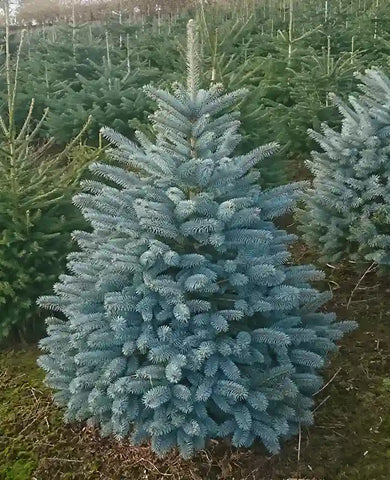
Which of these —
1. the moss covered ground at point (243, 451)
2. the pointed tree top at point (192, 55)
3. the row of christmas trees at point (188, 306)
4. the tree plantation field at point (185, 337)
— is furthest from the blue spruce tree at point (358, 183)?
the pointed tree top at point (192, 55)

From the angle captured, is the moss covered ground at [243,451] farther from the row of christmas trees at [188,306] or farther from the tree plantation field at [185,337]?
the row of christmas trees at [188,306]

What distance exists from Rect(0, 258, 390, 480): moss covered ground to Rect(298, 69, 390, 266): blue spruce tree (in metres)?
0.83

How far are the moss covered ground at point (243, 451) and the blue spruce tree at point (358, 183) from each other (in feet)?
2.72

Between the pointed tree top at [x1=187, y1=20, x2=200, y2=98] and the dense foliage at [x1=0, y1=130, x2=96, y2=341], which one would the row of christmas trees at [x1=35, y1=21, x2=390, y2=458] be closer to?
the pointed tree top at [x1=187, y1=20, x2=200, y2=98]

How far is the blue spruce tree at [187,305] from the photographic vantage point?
2.99 metres

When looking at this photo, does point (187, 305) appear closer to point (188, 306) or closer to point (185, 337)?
point (188, 306)

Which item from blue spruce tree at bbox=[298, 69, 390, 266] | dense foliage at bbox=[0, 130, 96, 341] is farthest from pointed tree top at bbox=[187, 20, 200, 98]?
blue spruce tree at bbox=[298, 69, 390, 266]

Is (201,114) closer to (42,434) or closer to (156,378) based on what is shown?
(156,378)

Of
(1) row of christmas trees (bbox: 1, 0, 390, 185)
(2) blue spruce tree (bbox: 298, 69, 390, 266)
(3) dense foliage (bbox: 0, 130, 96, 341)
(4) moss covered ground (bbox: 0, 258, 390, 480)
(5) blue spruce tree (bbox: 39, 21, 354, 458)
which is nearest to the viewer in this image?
(5) blue spruce tree (bbox: 39, 21, 354, 458)

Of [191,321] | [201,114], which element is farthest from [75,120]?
[191,321]

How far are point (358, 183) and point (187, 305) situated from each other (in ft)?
6.70

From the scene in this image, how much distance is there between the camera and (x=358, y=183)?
448 cm

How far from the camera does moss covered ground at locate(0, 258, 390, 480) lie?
124 inches

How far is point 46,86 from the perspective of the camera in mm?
8734
